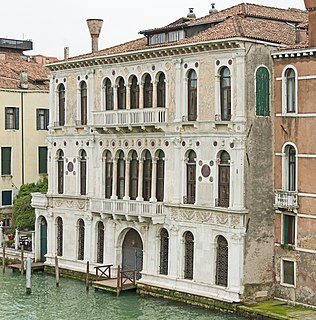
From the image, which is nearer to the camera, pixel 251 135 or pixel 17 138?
pixel 251 135

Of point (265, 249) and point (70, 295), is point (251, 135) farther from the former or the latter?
point (70, 295)

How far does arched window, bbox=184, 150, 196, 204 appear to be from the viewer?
29.4 m

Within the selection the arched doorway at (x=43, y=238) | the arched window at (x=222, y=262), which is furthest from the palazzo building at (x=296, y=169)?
the arched doorway at (x=43, y=238)

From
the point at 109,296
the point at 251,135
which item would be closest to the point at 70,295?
the point at 109,296

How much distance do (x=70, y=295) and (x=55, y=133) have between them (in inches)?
279

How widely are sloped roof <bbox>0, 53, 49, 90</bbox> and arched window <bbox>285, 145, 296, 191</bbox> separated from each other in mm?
20913

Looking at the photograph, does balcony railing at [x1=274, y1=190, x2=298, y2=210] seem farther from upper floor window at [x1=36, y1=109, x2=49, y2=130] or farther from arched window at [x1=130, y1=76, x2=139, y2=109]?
upper floor window at [x1=36, y1=109, x2=49, y2=130]

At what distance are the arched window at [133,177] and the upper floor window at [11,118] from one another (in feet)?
48.8

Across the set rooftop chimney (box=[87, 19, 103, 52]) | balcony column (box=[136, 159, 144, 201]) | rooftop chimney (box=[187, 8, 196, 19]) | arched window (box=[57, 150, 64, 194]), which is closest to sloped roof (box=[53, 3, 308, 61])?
rooftop chimney (box=[187, 8, 196, 19])

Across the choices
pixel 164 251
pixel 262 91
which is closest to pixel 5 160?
pixel 164 251

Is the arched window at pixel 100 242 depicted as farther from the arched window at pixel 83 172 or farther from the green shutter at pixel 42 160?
the green shutter at pixel 42 160

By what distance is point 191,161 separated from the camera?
2953 centimetres

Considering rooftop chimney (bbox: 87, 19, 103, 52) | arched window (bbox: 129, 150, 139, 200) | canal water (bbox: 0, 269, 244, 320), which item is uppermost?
rooftop chimney (bbox: 87, 19, 103, 52)

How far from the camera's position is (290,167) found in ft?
90.8
